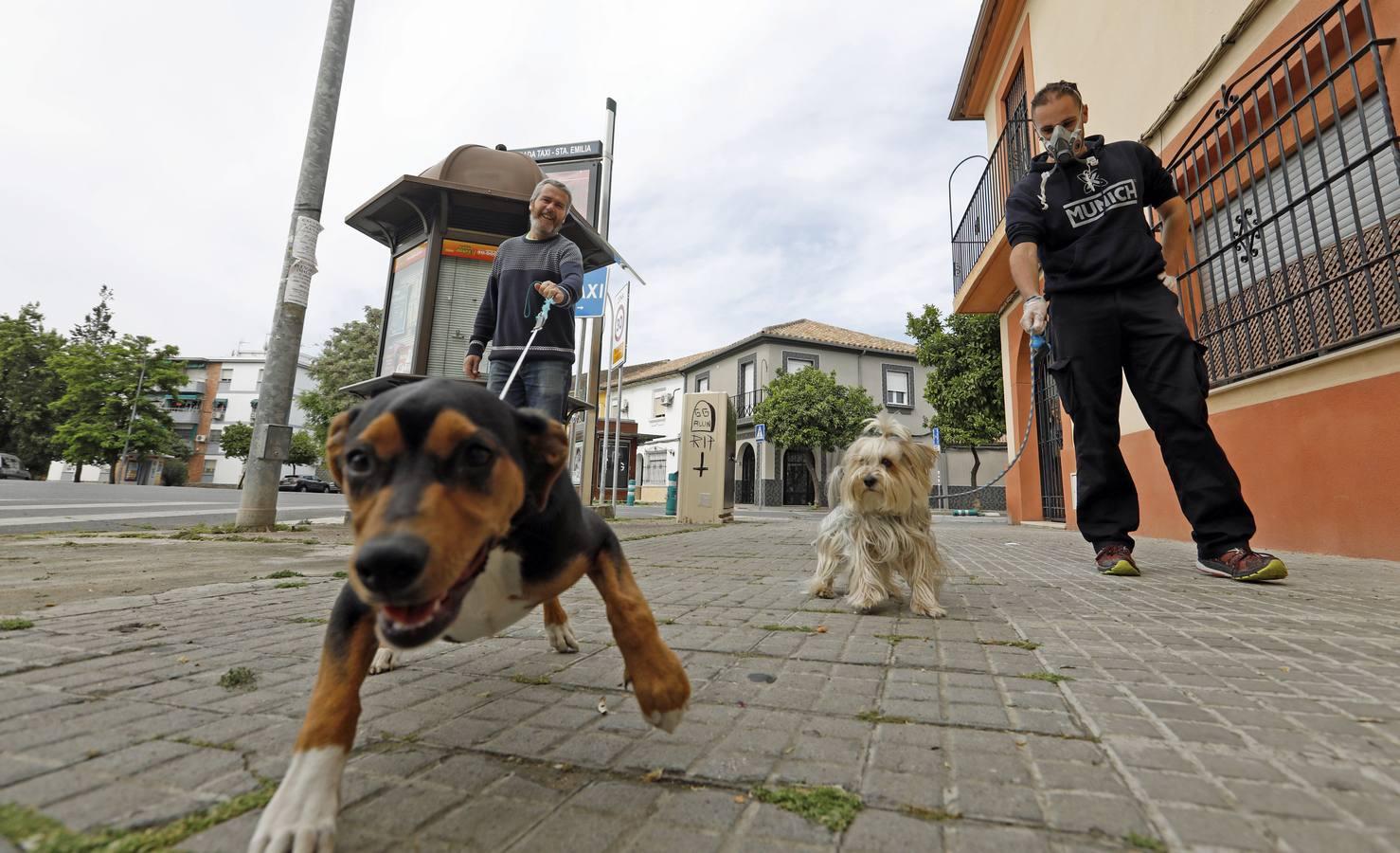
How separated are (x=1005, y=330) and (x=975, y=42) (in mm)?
5357

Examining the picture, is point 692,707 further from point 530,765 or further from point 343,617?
point 343,617

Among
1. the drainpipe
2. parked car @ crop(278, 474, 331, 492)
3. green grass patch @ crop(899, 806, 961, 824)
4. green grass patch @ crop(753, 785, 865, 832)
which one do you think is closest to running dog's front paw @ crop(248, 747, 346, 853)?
green grass patch @ crop(753, 785, 865, 832)

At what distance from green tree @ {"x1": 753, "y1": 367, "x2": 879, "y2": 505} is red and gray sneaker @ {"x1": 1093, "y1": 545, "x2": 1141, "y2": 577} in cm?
2529

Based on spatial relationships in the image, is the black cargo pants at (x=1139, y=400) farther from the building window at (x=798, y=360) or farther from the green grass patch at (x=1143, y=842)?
the building window at (x=798, y=360)

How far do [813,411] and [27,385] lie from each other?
5134 centimetres

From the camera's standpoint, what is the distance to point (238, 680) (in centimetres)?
175

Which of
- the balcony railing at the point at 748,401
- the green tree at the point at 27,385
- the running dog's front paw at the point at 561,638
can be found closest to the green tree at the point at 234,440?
the green tree at the point at 27,385

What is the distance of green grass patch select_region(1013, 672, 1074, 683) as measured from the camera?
1773 mm

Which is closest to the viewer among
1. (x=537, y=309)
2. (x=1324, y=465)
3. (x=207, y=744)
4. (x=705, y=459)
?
(x=207, y=744)

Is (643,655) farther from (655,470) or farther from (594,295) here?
(655,470)

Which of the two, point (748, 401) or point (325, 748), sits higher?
point (748, 401)

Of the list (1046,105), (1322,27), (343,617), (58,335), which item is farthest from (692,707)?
(58,335)

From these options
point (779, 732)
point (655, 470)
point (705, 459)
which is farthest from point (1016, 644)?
point (655, 470)

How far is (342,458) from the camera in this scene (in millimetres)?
1317
